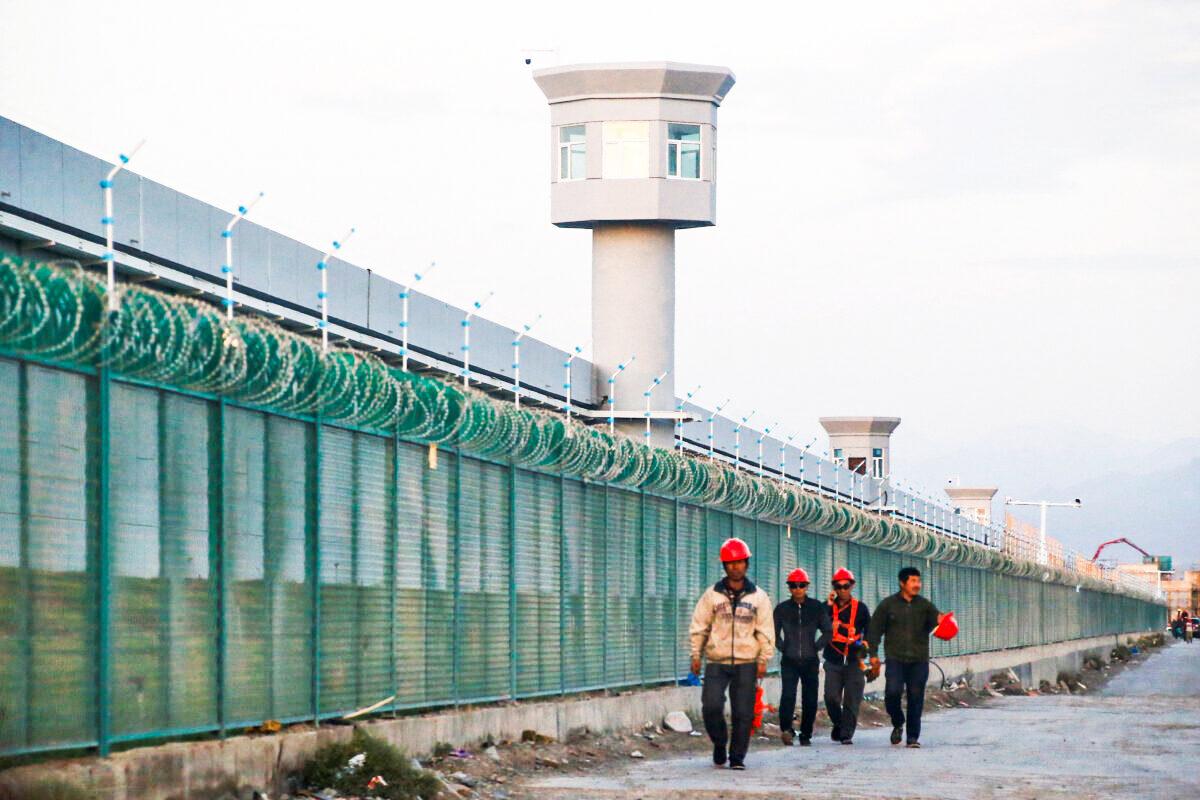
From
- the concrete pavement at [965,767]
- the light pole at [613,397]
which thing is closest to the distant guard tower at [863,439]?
the light pole at [613,397]

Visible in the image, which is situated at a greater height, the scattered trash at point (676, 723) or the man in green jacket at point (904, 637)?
the man in green jacket at point (904, 637)

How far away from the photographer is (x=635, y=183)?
3697cm

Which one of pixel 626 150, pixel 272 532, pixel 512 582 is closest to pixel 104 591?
pixel 272 532

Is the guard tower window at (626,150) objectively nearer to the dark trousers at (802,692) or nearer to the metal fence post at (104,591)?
the dark trousers at (802,692)

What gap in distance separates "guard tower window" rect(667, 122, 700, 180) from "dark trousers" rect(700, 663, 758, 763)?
2235 centimetres

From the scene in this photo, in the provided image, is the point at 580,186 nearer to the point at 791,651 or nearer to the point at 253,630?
the point at 791,651

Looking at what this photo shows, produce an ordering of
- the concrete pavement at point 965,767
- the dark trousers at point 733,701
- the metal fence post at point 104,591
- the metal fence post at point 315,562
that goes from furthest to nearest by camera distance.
A: the dark trousers at point 733,701
the concrete pavement at point 965,767
the metal fence post at point 315,562
the metal fence post at point 104,591

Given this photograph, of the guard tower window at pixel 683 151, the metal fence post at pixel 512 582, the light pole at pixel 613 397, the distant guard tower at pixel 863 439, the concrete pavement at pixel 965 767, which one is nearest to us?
the concrete pavement at pixel 965 767

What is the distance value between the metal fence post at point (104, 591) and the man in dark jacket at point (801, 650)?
9.42m

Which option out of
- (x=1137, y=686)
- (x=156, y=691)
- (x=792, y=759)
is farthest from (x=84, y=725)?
(x=1137, y=686)

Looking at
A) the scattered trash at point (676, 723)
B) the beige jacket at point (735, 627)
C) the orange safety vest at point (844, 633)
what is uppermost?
the beige jacket at point (735, 627)

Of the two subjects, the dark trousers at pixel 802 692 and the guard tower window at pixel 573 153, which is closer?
the dark trousers at pixel 802 692

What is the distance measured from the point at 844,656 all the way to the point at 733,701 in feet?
14.3

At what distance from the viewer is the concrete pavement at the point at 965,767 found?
13242mm
